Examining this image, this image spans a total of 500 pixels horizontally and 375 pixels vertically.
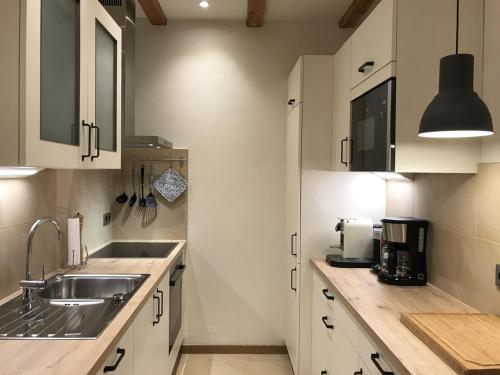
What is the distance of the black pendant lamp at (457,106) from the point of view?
1.29 metres

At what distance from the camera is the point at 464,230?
1876 mm

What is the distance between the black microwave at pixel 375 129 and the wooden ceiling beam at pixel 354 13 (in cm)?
106

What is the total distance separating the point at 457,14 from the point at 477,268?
1.04m

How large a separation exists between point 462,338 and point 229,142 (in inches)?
96.4

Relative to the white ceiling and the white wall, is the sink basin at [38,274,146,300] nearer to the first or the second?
the white wall

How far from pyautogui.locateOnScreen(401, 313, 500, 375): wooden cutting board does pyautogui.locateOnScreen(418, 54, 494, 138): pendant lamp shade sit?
662 millimetres

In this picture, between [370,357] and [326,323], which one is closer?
[370,357]

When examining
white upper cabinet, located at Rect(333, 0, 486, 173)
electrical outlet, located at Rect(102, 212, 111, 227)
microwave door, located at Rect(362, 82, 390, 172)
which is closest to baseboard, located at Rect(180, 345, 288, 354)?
electrical outlet, located at Rect(102, 212, 111, 227)

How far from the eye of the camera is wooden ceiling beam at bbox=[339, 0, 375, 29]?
2977 mm

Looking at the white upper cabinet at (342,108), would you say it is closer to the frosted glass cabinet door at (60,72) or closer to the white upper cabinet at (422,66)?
the white upper cabinet at (422,66)

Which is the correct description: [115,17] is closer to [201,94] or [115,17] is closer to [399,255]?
[201,94]

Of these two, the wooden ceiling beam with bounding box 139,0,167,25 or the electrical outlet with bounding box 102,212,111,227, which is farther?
the electrical outlet with bounding box 102,212,111,227

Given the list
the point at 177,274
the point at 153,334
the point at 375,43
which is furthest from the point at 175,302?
the point at 375,43

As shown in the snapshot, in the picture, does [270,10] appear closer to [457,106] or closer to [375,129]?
[375,129]
